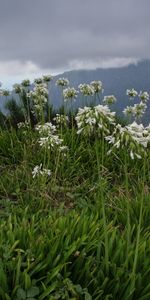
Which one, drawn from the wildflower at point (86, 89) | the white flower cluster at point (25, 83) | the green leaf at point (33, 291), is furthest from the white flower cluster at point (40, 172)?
the white flower cluster at point (25, 83)

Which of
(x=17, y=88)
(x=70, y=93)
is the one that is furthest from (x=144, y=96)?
(x=17, y=88)

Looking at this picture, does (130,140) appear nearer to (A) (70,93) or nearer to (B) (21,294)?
(B) (21,294)

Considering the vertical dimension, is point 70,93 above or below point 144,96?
above

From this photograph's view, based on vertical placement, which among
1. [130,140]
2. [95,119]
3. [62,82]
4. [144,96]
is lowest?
[144,96]

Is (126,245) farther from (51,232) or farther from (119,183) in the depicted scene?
(119,183)

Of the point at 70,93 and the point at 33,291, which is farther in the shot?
the point at 70,93

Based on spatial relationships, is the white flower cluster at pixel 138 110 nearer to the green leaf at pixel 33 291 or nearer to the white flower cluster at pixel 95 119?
the white flower cluster at pixel 95 119

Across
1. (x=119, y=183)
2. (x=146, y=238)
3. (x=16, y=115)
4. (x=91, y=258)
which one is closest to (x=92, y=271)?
(x=91, y=258)

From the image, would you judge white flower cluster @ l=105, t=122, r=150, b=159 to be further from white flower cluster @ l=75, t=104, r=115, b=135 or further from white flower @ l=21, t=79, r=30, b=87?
white flower @ l=21, t=79, r=30, b=87

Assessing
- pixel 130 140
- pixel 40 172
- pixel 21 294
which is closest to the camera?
pixel 21 294
